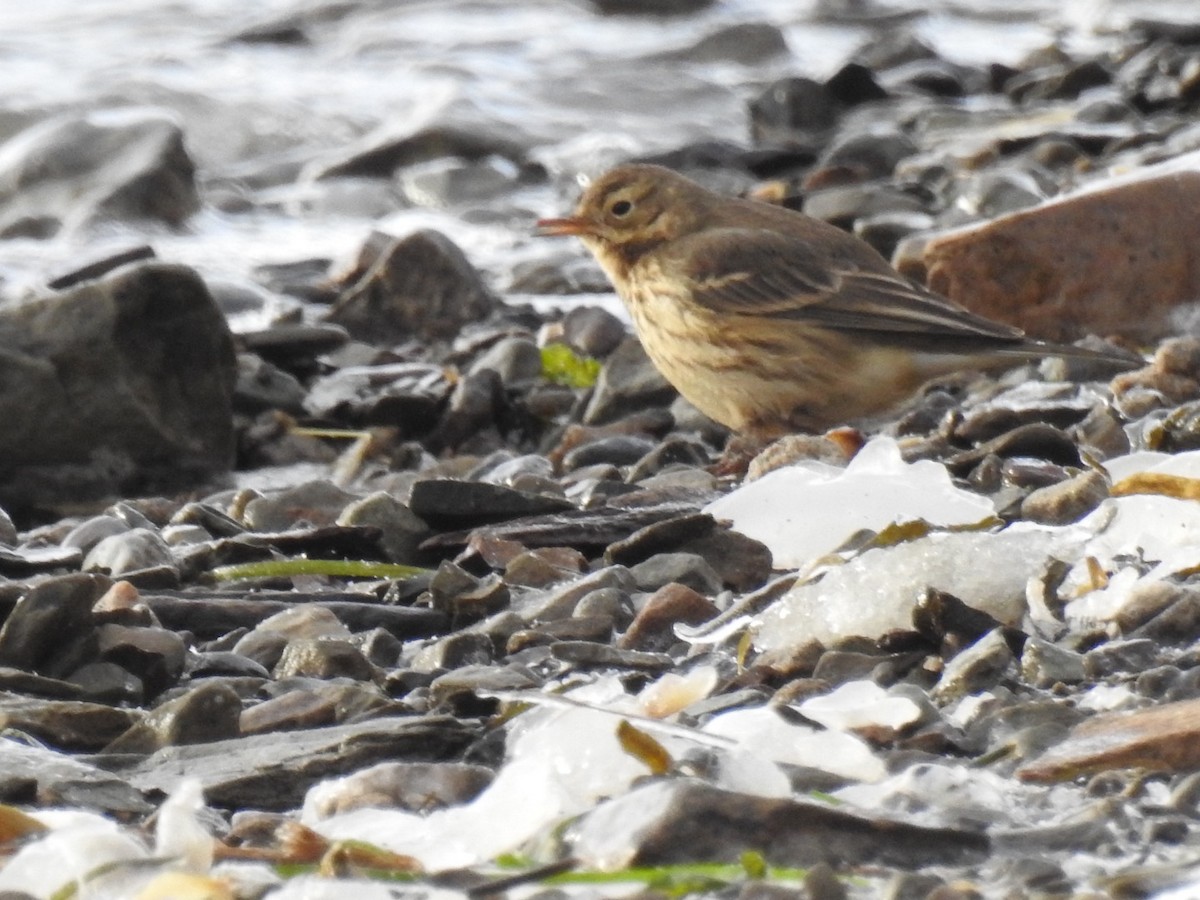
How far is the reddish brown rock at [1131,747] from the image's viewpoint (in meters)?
3.19

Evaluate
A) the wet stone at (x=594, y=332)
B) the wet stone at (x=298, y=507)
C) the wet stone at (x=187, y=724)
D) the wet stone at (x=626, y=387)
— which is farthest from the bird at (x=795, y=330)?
the wet stone at (x=187, y=724)

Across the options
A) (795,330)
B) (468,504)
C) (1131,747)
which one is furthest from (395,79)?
(1131,747)

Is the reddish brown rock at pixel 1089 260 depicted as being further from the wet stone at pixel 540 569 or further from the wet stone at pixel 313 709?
the wet stone at pixel 313 709

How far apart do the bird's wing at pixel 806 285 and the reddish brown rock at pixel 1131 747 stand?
3915mm

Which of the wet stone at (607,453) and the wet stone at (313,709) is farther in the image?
the wet stone at (607,453)

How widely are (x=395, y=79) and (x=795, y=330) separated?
1105 centimetres

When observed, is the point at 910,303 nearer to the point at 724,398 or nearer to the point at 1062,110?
the point at 724,398

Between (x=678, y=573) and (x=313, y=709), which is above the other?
(x=313, y=709)

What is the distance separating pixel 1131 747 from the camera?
323 cm

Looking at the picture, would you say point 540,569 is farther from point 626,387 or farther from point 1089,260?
point 1089,260

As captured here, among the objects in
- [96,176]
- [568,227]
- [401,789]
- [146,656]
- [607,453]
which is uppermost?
[401,789]

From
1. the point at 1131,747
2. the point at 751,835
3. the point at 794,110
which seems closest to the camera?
the point at 751,835

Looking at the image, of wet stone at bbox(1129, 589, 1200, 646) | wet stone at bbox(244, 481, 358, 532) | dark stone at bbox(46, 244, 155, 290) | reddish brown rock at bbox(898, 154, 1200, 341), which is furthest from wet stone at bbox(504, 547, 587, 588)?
dark stone at bbox(46, 244, 155, 290)

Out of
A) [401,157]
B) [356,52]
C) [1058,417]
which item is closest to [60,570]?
[1058,417]
